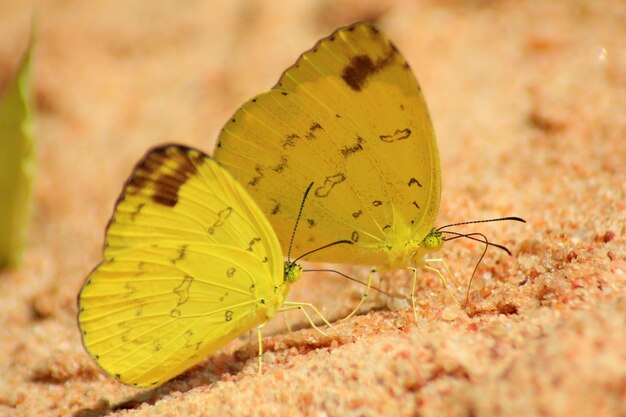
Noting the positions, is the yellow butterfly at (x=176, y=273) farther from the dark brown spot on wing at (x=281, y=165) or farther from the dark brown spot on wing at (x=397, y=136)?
the dark brown spot on wing at (x=397, y=136)

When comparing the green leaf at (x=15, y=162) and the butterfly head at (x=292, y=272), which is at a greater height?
the green leaf at (x=15, y=162)

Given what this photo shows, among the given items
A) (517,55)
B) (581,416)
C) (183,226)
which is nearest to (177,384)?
(183,226)

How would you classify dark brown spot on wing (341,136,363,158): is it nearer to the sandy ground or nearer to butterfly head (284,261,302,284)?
butterfly head (284,261,302,284)

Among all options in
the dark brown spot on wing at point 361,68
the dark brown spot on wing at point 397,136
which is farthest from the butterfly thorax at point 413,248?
the dark brown spot on wing at point 361,68

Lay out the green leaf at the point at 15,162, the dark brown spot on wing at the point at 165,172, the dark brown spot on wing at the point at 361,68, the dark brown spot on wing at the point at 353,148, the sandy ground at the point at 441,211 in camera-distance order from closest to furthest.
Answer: the sandy ground at the point at 441,211
the dark brown spot on wing at the point at 165,172
the dark brown spot on wing at the point at 361,68
the dark brown spot on wing at the point at 353,148
the green leaf at the point at 15,162

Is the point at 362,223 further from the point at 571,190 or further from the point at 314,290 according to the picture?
the point at 571,190

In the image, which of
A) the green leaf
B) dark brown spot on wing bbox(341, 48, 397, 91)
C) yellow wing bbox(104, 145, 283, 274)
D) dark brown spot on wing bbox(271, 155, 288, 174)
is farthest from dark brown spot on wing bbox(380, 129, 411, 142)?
the green leaf

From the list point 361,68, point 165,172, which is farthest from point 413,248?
point 165,172
